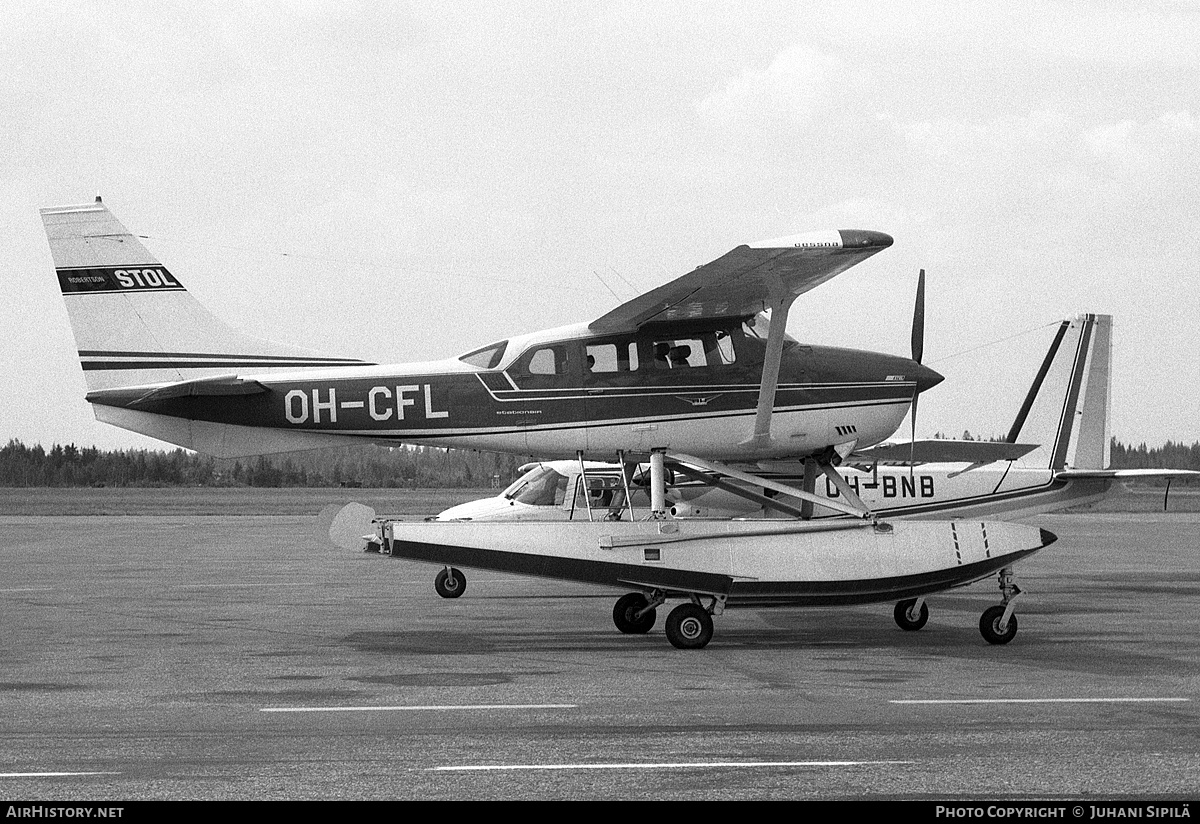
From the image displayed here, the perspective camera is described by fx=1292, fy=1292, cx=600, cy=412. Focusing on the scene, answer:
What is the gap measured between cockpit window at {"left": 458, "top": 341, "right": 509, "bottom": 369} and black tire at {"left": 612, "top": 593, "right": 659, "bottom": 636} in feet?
9.40

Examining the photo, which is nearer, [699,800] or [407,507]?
[699,800]

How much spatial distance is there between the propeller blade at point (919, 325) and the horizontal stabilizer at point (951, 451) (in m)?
2.89

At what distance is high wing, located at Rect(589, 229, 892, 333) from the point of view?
11461 mm

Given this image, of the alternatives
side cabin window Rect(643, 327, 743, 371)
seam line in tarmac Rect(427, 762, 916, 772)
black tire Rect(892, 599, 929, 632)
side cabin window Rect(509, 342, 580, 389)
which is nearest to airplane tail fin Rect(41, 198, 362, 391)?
side cabin window Rect(509, 342, 580, 389)

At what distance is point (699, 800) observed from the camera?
20.3ft

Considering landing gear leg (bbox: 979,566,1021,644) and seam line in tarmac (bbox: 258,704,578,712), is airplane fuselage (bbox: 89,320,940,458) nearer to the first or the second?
landing gear leg (bbox: 979,566,1021,644)

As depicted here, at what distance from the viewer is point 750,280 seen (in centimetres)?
1247

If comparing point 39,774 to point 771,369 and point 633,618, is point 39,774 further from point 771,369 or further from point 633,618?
point 771,369

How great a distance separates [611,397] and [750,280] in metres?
1.97

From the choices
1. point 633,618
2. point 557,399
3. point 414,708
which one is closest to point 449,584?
point 633,618

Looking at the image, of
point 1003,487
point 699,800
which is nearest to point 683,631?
point 699,800

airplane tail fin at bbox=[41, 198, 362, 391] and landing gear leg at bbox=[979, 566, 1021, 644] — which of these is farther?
airplane tail fin at bbox=[41, 198, 362, 391]
